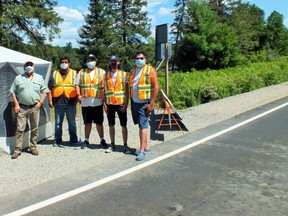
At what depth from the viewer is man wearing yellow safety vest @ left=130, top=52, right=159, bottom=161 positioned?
241 inches

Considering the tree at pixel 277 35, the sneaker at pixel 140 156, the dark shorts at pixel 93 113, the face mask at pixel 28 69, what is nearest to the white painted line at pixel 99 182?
the sneaker at pixel 140 156

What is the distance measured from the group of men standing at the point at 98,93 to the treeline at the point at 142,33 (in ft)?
54.3

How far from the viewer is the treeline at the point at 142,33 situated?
80.2 feet

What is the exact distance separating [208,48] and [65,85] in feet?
101

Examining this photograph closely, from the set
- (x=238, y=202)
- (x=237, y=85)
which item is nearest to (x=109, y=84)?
(x=238, y=202)

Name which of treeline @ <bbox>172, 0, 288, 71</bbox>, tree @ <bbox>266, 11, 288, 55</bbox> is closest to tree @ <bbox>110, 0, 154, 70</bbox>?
treeline @ <bbox>172, 0, 288, 71</bbox>

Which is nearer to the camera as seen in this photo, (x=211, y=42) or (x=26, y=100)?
(x=26, y=100)

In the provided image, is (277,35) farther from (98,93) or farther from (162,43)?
(98,93)

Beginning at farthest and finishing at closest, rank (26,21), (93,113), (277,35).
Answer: (277,35) < (26,21) < (93,113)

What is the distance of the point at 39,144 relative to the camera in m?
7.28

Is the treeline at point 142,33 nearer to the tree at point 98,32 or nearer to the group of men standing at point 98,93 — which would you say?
the tree at point 98,32

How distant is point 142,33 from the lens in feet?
180

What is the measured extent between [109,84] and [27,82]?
1470 mm

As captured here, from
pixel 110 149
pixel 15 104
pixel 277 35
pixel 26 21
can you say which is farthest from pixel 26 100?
pixel 277 35
